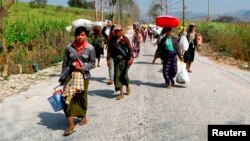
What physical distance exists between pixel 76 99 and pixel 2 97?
13.2 feet

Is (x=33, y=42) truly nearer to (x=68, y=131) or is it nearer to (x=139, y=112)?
(x=139, y=112)

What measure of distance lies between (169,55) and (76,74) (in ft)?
15.7

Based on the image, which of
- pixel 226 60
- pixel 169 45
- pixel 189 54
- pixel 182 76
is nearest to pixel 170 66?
pixel 182 76

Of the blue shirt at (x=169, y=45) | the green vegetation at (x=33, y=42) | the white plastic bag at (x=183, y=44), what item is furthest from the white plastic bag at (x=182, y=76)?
the green vegetation at (x=33, y=42)

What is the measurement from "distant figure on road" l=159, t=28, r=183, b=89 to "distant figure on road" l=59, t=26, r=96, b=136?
4442 mm

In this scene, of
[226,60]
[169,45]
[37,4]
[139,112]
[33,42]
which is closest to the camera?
[139,112]

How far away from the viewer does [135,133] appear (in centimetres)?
714

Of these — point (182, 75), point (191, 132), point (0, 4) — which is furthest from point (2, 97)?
point (191, 132)

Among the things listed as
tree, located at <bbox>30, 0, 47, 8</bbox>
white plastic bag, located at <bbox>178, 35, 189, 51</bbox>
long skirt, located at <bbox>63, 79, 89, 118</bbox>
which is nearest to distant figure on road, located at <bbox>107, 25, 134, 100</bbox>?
long skirt, located at <bbox>63, 79, 89, 118</bbox>

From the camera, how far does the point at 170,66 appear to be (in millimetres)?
11672

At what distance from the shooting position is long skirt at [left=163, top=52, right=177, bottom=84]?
11614mm

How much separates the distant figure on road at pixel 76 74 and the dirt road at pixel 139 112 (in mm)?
410

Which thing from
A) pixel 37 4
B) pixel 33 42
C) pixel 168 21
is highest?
pixel 37 4

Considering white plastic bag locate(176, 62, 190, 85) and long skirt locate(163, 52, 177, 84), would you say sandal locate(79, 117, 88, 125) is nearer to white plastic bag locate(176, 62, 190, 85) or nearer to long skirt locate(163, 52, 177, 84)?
long skirt locate(163, 52, 177, 84)
